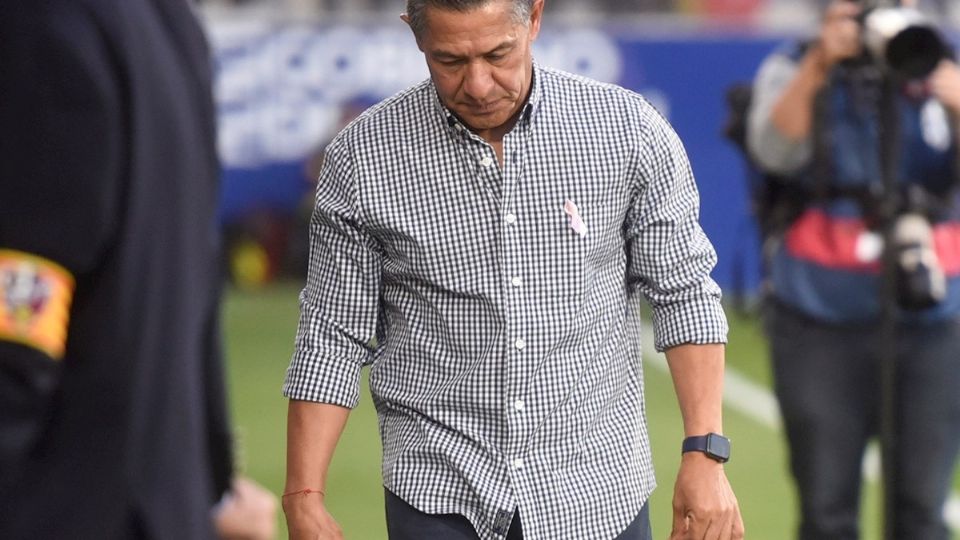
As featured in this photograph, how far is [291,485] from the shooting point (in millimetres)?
3572

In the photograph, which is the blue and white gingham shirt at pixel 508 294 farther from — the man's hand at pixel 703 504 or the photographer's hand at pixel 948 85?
the photographer's hand at pixel 948 85

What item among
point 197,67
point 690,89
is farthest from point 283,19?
point 197,67

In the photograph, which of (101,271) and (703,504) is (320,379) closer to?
(703,504)

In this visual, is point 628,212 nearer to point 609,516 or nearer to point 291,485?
point 609,516

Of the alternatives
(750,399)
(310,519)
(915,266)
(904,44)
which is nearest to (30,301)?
(310,519)

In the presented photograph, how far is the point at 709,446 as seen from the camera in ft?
11.7

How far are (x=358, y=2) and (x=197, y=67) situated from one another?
14.2 m

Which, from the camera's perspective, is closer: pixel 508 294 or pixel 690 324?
pixel 508 294

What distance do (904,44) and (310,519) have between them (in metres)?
2.27

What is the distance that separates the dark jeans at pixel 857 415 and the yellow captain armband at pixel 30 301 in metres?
3.40

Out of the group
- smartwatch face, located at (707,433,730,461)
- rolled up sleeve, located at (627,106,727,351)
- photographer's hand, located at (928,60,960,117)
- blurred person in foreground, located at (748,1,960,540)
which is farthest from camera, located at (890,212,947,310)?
smartwatch face, located at (707,433,730,461)

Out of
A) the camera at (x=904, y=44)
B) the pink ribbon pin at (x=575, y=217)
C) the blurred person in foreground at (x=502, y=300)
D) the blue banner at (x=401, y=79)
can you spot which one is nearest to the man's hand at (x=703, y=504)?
the blurred person in foreground at (x=502, y=300)

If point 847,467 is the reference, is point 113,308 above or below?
above

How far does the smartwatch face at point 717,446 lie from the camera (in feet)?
11.7
